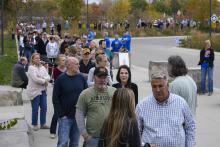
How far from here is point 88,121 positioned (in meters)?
6.71

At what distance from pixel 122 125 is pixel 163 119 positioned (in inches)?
21.8

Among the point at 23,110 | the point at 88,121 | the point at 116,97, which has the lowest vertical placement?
the point at 23,110

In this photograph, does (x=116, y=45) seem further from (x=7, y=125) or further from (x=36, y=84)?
(x=7, y=125)

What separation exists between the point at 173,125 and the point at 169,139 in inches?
5.6

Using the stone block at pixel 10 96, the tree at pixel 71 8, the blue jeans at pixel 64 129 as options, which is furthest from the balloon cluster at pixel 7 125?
the tree at pixel 71 8

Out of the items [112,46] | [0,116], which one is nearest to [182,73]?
[0,116]

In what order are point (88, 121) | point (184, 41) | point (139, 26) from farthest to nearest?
1. point (139, 26)
2. point (184, 41)
3. point (88, 121)

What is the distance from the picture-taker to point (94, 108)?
22.0 ft

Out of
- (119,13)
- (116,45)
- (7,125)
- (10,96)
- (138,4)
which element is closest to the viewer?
(7,125)

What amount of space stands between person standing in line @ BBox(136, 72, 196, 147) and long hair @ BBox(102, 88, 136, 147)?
0.38m

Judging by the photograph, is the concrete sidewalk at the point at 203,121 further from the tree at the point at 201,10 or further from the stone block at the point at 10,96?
the tree at the point at 201,10

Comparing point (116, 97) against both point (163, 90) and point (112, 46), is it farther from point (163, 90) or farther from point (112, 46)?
point (112, 46)

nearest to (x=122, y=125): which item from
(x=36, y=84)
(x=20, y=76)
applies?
(x=36, y=84)

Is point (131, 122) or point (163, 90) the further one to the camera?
point (163, 90)
